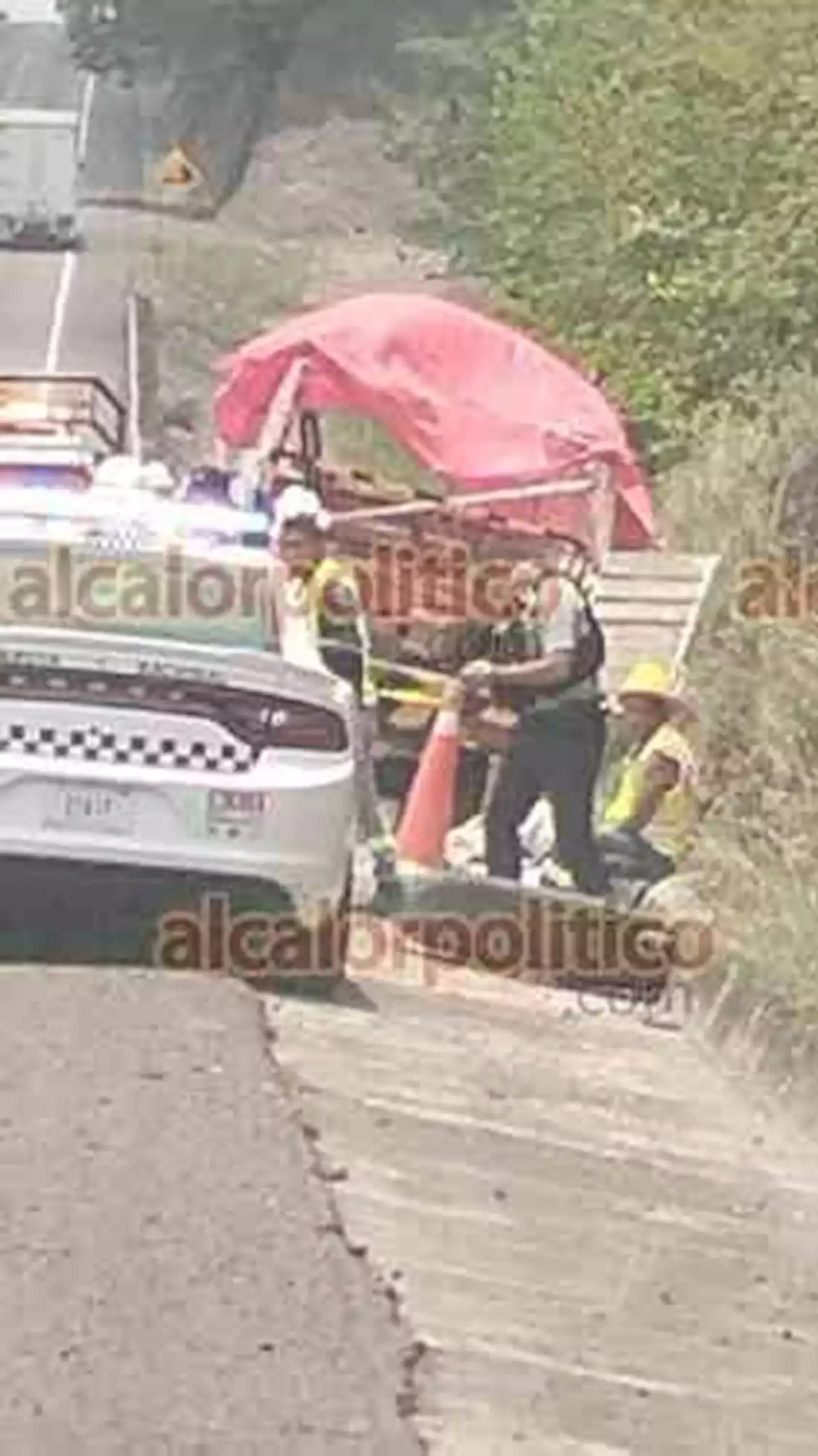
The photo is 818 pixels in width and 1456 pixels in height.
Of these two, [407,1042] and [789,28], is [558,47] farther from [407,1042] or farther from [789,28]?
[407,1042]

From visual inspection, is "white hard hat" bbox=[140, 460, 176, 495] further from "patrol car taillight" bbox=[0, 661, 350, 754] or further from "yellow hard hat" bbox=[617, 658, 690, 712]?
"patrol car taillight" bbox=[0, 661, 350, 754]

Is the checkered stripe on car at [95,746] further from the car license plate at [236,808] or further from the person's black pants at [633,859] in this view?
the person's black pants at [633,859]

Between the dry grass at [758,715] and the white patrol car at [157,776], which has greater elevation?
the white patrol car at [157,776]

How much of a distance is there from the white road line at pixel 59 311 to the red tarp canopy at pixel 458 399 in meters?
25.4

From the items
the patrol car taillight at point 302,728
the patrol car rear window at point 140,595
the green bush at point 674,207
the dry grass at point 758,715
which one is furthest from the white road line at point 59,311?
the patrol car taillight at point 302,728

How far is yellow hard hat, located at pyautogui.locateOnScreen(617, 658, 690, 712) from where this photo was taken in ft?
60.4

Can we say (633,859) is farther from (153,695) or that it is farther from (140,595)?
(153,695)

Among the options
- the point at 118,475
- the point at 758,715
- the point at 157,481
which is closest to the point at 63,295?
the point at 157,481

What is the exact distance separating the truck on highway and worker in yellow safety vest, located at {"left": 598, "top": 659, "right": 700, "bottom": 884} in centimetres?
6121

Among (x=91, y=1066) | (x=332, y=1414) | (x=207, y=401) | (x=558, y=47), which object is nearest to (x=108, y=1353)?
(x=332, y=1414)

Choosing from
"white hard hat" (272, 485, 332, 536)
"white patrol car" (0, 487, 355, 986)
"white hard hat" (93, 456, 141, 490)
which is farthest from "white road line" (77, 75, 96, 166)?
"white patrol car" (0, 487, 355, 986)

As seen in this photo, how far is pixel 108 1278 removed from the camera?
8898 mm

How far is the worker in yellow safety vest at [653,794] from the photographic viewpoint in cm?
1758

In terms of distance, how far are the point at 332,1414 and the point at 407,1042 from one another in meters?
5.97
